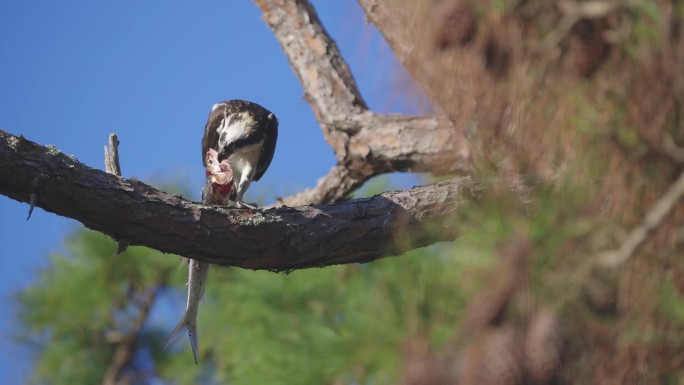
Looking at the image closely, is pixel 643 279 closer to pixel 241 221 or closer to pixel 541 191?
pixel 541 191

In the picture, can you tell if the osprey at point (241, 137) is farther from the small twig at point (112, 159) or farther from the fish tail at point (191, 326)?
the small twig at point (112, 159)

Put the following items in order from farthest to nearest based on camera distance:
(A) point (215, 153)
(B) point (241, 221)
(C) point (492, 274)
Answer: (A) point (215, 153) → (B) point (241, 221) → (C) point (492, 274)

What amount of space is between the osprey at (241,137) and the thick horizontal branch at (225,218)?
151cm

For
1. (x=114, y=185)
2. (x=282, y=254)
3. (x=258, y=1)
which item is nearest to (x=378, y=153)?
(x=258, y=1)

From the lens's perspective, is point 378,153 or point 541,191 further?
point 378,153

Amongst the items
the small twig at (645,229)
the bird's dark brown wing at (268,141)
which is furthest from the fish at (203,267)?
the small twig at (645,229)

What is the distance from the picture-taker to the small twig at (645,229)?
5.12 feet

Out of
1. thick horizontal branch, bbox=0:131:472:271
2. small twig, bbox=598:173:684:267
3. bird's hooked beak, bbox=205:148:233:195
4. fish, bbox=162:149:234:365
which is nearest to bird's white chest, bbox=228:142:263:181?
fish, bbox=162:149:234:365

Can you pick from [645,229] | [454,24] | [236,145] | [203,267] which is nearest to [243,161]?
[236,145]

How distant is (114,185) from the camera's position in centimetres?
A: 264

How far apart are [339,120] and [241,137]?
44 cm

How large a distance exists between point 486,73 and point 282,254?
1.37 meters

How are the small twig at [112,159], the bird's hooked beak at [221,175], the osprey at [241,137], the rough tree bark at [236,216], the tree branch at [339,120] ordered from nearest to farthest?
the rough tree bark at [236,216]
the small twig at [112,159]
the bird's hooked beak at [221,175]
the tree branch at [339,120]
the osprey at [241,137]

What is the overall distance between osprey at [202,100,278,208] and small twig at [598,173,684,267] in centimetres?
308
